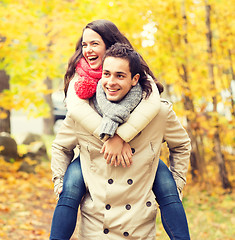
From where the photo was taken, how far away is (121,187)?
2395mm

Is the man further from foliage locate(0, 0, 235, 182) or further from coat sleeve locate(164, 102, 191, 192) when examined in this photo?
foliage locate(0, 0, 235, 182)

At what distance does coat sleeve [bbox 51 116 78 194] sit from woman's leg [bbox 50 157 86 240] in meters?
0.11

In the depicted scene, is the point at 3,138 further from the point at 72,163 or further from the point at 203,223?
the point at 72,163

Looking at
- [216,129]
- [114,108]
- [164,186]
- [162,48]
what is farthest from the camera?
[216,129]

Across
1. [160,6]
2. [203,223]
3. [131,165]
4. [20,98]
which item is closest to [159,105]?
[131,165]

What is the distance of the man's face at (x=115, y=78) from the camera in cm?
228

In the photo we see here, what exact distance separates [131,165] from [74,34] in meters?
3.75

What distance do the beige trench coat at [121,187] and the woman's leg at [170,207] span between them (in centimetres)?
5

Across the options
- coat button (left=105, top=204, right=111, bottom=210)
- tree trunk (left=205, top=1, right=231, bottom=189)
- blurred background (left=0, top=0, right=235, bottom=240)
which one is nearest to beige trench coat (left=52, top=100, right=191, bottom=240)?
coat button (left=105, top=204, right=111, bottom=210)

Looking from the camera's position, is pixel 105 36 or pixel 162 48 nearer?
pixel 105 36

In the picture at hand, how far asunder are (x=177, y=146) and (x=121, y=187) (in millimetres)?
510

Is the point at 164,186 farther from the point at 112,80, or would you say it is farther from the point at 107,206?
the point at 112,80

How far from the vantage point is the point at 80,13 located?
19.3ft

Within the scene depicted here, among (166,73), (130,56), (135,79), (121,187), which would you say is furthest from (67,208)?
(166,73)
